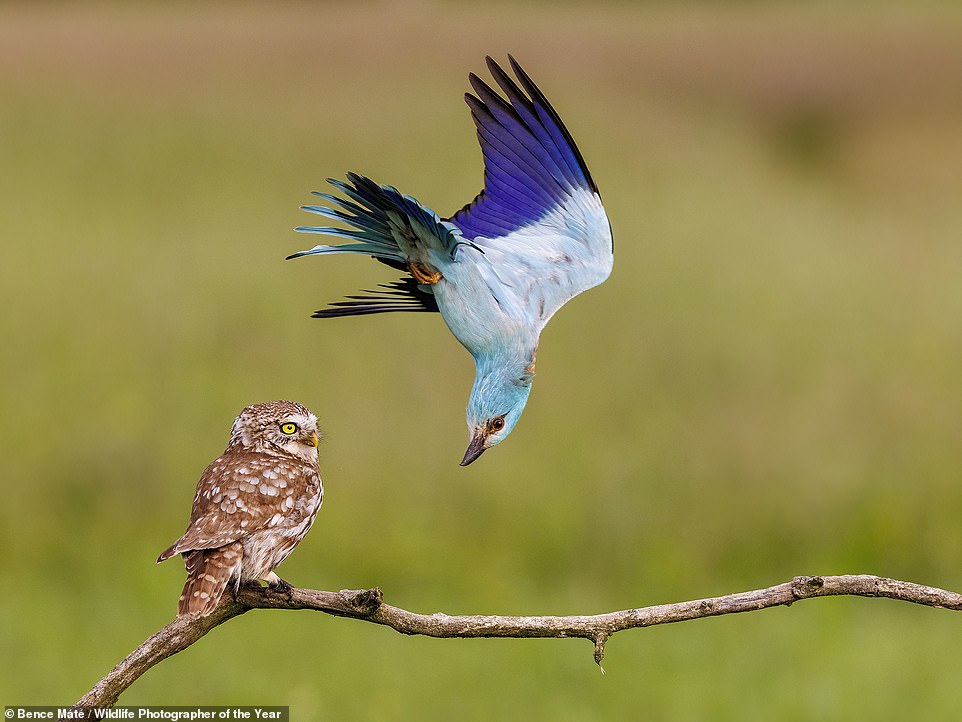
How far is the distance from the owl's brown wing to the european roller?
1.89 feet

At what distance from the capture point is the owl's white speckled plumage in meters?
3.48

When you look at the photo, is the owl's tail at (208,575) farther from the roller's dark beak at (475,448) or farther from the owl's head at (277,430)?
the roller's dark beak at (475,448)

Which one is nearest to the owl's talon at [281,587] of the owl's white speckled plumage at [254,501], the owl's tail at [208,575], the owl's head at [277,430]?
the owl's white speckled plumage at [254,501]

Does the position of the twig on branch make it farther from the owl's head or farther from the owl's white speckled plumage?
the owl's head

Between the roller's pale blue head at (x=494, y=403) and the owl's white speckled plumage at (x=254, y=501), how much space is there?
0.78 meters

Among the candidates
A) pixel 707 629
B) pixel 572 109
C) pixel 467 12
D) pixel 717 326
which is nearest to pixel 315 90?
pixel 572 109

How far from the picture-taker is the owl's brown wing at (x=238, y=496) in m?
3.48

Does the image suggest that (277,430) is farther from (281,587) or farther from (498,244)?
(498,244)

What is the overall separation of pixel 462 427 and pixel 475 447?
45.5ft

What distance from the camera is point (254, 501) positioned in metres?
3.70

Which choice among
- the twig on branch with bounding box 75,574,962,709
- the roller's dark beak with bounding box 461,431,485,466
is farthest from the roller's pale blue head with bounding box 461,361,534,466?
the twig on branch with bounding box 75,574,962,709

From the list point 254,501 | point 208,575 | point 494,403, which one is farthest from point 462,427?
point 494,403

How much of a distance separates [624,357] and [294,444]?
621 inches

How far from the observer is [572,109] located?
29.4 meters
